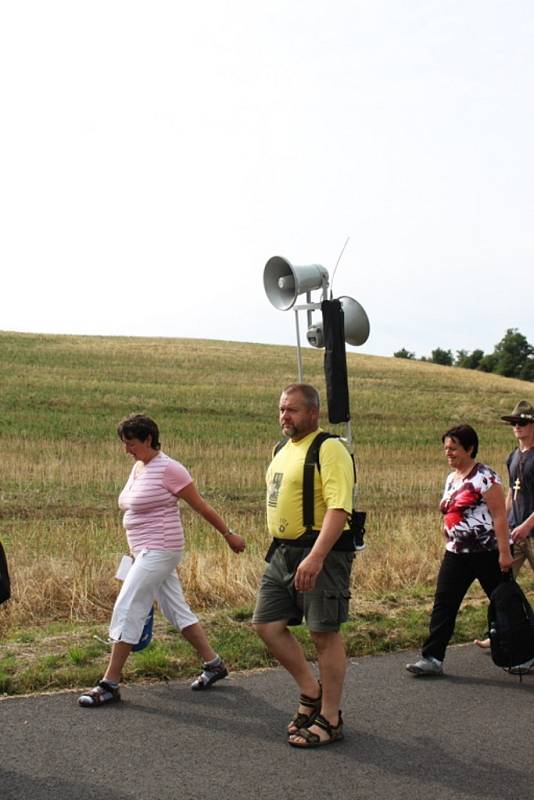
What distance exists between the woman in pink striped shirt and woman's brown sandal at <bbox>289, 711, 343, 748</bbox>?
3.31 ft

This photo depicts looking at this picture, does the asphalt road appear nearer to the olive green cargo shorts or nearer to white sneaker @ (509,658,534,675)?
white sneaker @ (509,658,534,675)

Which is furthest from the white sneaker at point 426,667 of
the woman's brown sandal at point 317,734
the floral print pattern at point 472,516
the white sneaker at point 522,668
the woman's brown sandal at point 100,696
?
the woman's brown sandal at point 100,696

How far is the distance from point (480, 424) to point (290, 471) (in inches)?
1414

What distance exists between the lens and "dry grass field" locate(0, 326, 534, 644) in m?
8.71

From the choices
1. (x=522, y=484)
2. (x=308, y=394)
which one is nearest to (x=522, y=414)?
(x=522, y=484)

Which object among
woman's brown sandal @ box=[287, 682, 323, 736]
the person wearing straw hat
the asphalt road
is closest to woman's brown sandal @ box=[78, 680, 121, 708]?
the asphalt road

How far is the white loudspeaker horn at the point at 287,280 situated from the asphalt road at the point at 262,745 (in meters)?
3.66

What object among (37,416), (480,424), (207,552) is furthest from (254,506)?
(480,424)

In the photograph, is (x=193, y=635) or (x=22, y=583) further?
(x=22, y=583)

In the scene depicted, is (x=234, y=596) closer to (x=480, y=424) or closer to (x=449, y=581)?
(x=449, y=581)

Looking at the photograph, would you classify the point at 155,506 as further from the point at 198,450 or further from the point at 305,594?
the point at 198,450

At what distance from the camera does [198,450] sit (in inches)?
1030

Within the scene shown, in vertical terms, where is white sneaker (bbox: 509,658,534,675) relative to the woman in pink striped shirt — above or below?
below

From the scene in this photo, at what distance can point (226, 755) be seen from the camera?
16.1ft
